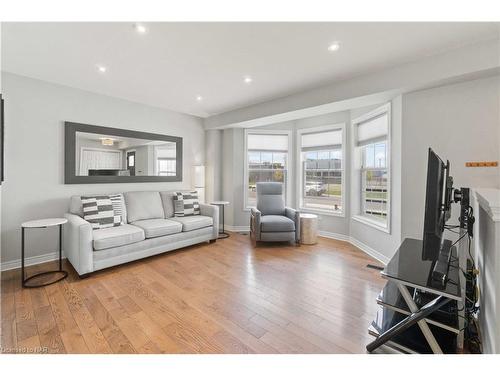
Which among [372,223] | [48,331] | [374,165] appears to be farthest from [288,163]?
[48,331]

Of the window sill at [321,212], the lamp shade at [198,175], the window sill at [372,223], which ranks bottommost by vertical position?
the window sill at [372,223]

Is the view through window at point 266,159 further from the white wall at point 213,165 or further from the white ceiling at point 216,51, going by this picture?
the white ceiling at point 216,51

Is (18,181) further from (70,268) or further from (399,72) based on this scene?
(399,72)

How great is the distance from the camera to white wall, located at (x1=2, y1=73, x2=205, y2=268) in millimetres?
2779

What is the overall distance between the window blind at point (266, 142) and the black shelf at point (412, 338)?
373cm

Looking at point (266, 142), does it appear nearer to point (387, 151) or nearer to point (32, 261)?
point (387, 151)

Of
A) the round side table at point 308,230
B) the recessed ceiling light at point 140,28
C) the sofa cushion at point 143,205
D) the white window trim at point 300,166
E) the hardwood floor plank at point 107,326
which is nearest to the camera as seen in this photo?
the hardwood floor plank at point 107,326

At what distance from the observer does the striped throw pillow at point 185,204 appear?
12.9ft

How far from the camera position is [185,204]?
3971 millimetres

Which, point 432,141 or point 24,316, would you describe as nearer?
point 24,316

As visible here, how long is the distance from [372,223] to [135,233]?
350cm

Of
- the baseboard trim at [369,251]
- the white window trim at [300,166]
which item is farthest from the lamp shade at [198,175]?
the baseboard trim at [369,251]

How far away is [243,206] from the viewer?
4887 mm
